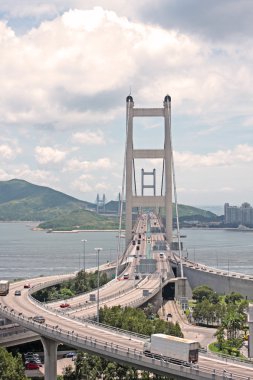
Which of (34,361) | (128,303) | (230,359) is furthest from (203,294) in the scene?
(230,359)

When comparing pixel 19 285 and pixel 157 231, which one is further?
pixel 157 231

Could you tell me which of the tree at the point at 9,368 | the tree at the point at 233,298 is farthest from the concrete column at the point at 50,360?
the tree at the point at 233,298

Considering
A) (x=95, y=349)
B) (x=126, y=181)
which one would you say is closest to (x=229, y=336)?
(x=95, y=349)

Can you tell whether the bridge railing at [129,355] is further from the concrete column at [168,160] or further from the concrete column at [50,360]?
the concrete column at [168,160]

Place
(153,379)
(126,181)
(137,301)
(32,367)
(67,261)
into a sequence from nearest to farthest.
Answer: (153,379), (32,367), (137,301), (126,181), (67,261)

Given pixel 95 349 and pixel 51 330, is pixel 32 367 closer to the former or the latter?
pixel 51 330

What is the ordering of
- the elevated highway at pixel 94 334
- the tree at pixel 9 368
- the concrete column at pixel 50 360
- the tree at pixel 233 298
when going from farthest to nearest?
the tree at pixel 233 298, the concrete column at pixel 50 360, the tree at pixel 9 368, the elevated highway at pixel 94 334
